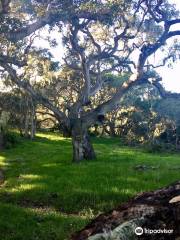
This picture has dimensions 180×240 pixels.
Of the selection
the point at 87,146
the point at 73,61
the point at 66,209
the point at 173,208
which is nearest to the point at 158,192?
the point at 173,208

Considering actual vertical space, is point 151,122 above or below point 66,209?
above

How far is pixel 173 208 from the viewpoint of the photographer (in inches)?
144

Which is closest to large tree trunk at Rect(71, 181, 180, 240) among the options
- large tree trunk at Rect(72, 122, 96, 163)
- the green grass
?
the green grass

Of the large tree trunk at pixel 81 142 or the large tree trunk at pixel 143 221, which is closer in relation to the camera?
the large tree trunk at pixel 143 221

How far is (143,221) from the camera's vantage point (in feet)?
11.9

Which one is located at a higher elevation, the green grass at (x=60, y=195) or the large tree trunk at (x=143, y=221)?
the large tree trunk at (x=143, y=221)

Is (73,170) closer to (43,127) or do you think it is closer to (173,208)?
(173,208)

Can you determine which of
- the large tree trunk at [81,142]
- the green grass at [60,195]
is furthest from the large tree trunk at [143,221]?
the large tree trunk at [81,142]

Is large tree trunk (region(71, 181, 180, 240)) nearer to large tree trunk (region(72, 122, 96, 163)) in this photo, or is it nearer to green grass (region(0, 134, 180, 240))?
green grass (region(0, 134, 180, 240))

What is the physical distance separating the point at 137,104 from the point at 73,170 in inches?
1824

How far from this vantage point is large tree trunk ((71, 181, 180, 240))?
3.45 m

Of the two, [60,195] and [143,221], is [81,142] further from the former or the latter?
[143,221]

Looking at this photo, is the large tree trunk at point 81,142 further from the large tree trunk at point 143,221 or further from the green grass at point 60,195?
the large tree trunk at point 143,221

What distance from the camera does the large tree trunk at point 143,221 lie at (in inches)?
136
